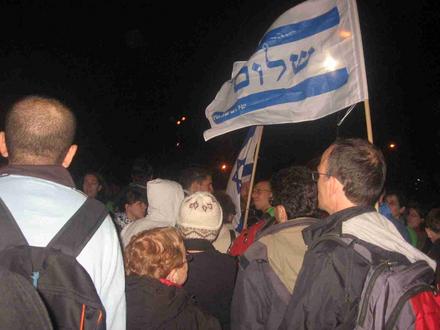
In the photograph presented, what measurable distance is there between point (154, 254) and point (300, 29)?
3.06m

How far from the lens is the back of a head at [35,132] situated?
1982 millimetres

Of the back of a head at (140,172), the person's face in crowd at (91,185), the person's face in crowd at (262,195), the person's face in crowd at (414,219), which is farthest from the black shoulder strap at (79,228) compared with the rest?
the person's face in crowd at (414,219)

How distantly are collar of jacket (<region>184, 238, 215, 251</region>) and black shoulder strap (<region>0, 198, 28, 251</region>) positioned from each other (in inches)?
64.9

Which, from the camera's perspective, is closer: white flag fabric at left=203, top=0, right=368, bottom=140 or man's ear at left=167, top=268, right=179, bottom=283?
man's ear at left=167, top=268, right=179, bottom=283

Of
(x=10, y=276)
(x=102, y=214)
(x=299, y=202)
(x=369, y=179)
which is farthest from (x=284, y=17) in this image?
(x=10, y=276)

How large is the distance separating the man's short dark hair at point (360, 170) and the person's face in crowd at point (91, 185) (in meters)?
5.33

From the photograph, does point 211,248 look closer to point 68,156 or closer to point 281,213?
point 281,213

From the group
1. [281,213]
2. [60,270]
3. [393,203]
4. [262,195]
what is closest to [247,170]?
[262,195]

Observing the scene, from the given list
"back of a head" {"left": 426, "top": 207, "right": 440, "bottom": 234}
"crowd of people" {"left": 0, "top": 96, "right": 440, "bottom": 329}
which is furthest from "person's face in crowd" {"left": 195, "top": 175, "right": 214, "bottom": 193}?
"back of a head" {"left": 426, "top": 207, "right": 440, "bottom": 234}

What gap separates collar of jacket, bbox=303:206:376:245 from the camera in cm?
216

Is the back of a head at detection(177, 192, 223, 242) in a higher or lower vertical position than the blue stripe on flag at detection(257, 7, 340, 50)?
lower

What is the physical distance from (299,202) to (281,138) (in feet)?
169

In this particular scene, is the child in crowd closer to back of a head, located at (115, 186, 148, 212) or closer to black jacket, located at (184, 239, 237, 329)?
black jacket, located at (184, 239, 237, 329)

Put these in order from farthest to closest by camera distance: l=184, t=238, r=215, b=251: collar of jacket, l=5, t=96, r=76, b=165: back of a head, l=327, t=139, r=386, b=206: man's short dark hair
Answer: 1. l=184, t=238, r=215, b=251: collar of jacket
2. l=327, t=139, r=386, b=206: man's short dark hair
3. l=5, t=96, r=76, b=165: back of a head
